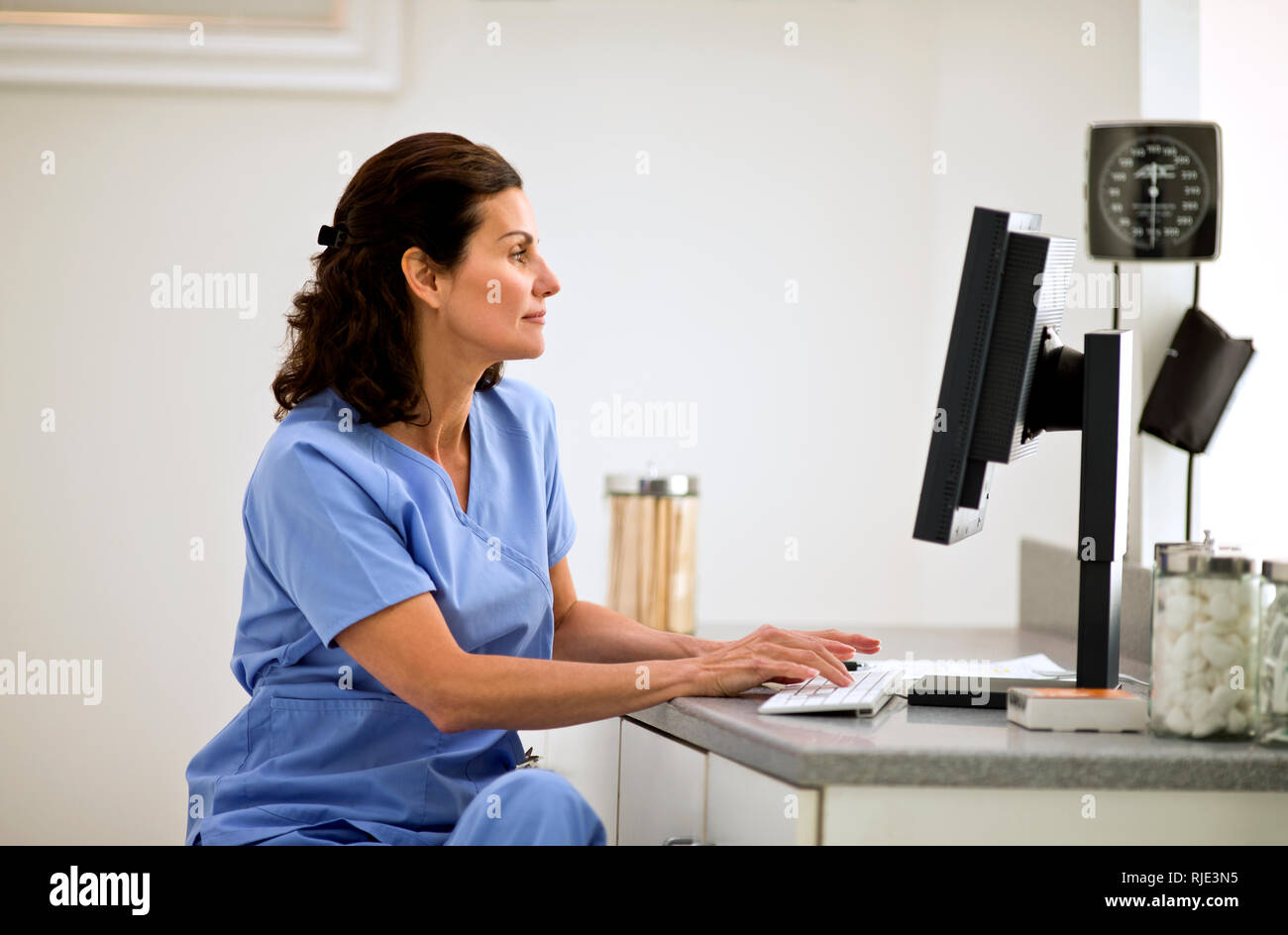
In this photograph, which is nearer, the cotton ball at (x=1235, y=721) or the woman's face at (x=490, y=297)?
the cotton ball at (x=1235, y=721)

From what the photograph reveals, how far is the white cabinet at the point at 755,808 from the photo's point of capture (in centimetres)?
93

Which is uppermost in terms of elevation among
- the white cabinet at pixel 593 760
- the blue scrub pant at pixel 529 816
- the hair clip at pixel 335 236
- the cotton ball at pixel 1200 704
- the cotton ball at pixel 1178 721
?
the hair clip at pixel 335 236

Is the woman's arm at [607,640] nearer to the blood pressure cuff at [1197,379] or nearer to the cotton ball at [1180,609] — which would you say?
the cotton ball at [1180,609]

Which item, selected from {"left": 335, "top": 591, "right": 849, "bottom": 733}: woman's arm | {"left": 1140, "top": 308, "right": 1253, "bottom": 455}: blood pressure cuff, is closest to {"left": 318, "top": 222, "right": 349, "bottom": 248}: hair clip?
{"left": 335, "top": 591, "right": 849, "bottom": 733}: woman's arm

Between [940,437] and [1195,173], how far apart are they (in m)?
0.73

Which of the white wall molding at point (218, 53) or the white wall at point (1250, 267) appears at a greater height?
the white wall molding at point (218, 53)

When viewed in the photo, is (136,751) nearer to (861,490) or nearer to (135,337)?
(135,337)

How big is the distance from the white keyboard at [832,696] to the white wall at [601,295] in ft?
4.21

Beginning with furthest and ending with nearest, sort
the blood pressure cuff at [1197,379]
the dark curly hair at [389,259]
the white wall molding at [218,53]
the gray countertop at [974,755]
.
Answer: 1. the white wall molding at [218,53]
2. the blood pressure cuff at [1197,379]
3. the dark curly hair at [389,259]
4. the gray countertop at [974,755]

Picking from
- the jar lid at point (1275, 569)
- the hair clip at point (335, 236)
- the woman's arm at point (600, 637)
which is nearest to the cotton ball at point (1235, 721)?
the jar lid at point (1275, 569)

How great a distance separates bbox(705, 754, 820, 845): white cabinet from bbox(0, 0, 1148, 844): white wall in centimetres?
142

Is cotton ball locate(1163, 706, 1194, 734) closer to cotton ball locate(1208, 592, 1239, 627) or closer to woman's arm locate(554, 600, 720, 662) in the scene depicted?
cotton ball locate(1208, 592, 1239, 627)
